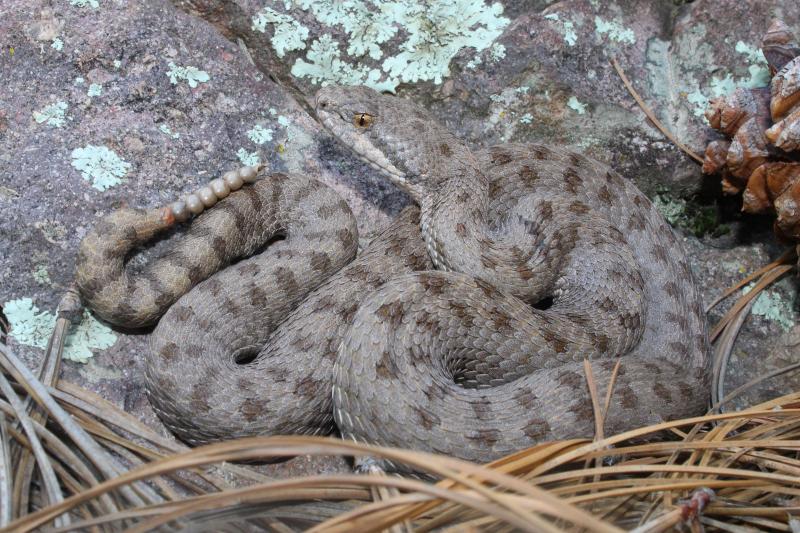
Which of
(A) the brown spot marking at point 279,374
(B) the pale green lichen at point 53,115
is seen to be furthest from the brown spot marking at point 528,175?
(B) the pale green lichen at point 53,115

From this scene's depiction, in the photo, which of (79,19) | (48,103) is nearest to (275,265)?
(48,103)

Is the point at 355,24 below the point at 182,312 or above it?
above

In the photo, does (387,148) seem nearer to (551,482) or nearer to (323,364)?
(323,364)

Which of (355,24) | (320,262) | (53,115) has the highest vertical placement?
(355,24)

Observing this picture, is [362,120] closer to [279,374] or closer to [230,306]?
[230,306]

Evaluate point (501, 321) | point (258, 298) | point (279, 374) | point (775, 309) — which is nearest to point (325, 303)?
point (258, 298)

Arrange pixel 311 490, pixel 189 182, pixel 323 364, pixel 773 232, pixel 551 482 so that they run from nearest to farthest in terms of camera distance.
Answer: pixel 311 490 < pixel 551 482 < pixel 323 364 < pixel 189 182 < pixel 773 232
